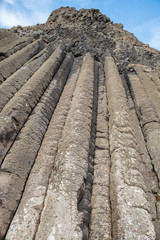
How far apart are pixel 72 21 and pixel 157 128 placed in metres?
11.0

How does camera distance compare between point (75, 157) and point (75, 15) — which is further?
point (75, 15)

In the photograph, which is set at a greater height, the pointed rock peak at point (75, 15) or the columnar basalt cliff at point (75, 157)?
Answer: the pointed rock peak at point (75, 15)

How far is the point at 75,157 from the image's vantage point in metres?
3.53

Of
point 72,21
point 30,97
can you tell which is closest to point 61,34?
point 72,21

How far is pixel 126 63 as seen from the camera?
31.7ft

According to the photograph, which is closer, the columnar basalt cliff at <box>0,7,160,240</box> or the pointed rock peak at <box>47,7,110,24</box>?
the columnar basalt cliff at <box>0,7,160,240</box>

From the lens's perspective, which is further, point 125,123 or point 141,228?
point 125,123

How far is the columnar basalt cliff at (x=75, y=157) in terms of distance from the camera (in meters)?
2.70

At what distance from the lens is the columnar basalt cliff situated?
2.70 metres

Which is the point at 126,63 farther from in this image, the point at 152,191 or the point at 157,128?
the point at 152,191

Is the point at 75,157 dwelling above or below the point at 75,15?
below

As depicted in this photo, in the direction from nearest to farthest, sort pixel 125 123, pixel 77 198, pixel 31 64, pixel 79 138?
pixel 77 198, pixel 79 138, pixel 125 123, pixel 31 64

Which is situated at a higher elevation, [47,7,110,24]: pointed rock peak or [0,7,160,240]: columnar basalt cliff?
[47,7,110,24]: pointed rock peak

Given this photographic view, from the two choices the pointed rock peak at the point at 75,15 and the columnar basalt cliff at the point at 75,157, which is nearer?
the columnar basalt cliff at the point at 75,157
